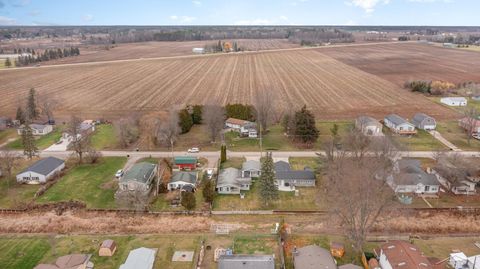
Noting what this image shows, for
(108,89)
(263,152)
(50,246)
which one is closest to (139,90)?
(108,89)

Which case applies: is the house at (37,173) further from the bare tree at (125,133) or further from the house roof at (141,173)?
the bare tree at (125,133)

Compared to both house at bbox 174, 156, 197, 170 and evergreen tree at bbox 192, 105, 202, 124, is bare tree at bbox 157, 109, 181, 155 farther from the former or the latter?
evergreen tree at bbox 192, 105, 202, 124

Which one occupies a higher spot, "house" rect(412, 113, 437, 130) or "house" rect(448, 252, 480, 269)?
"house" rect(412, 113, 437, 130)

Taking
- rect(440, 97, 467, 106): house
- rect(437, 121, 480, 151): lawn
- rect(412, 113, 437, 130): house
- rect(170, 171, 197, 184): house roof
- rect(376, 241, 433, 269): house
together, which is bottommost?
rect(376, 241, 433, 269): house

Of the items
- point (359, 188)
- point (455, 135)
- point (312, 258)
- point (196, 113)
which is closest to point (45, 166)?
point (196, 113)

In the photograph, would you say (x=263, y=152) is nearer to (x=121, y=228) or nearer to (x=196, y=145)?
(x=196, y=145)

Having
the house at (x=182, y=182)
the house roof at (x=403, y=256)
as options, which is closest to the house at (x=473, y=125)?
the house roof at (x=403, y=256)

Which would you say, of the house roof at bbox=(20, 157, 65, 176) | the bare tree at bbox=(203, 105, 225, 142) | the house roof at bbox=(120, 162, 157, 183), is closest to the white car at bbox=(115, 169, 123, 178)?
the house roof at bbox=(120, 162, 157, 183)
